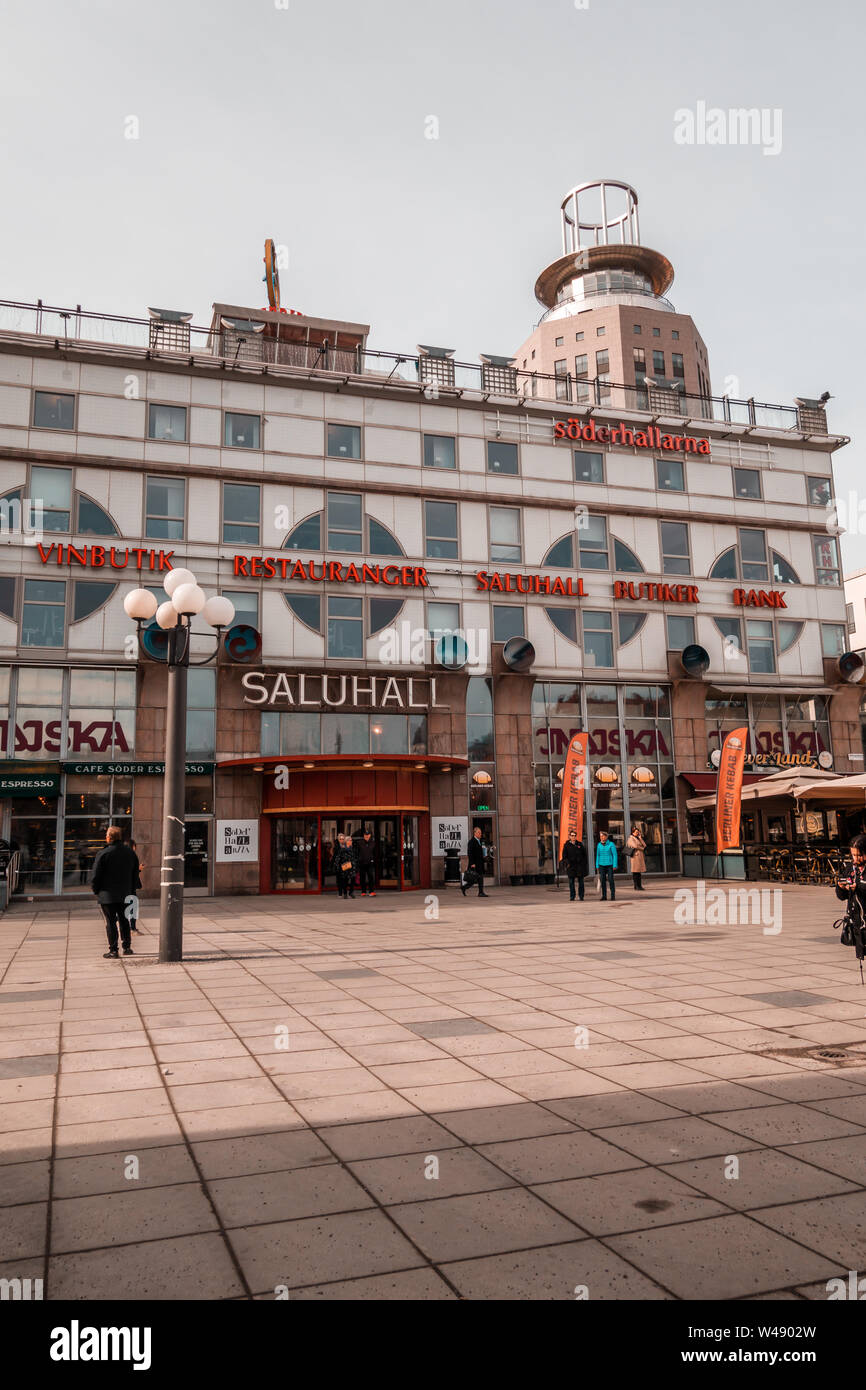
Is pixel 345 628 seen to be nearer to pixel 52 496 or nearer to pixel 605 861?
pixel 52 496

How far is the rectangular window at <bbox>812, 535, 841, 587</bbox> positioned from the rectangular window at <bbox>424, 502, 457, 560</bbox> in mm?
15034

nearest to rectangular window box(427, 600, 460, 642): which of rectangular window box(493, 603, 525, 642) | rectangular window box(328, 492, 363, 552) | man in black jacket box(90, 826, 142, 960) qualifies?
rectangular window box(493, 603, 525, 642)

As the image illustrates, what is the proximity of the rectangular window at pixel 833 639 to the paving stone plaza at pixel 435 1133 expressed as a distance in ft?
87.1

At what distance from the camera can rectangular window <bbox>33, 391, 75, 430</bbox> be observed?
28406 mm

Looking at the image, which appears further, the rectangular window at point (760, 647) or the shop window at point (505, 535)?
the rectangular window at point (760, 647)

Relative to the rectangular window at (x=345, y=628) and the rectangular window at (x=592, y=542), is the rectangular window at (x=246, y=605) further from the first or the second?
the rectangular window at (x=592, y=542)

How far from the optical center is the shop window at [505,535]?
3247 cm

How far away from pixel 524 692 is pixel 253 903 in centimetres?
1168

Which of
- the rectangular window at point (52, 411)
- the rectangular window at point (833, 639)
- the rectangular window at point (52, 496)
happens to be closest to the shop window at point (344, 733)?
the rectangular window at point (52, 496)

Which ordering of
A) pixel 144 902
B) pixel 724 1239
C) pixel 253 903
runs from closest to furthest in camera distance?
1. pixel 724 1239
2. pixel 253 903
3. pixel 144 902

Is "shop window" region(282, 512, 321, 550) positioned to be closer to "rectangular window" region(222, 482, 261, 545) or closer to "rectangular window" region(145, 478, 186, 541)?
"rectangular window" region(222, 482, 261, 545)

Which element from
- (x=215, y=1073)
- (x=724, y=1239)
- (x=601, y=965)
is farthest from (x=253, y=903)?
→ (x=724, y=1239)

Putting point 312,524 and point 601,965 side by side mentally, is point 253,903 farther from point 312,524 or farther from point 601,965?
point 601,965
